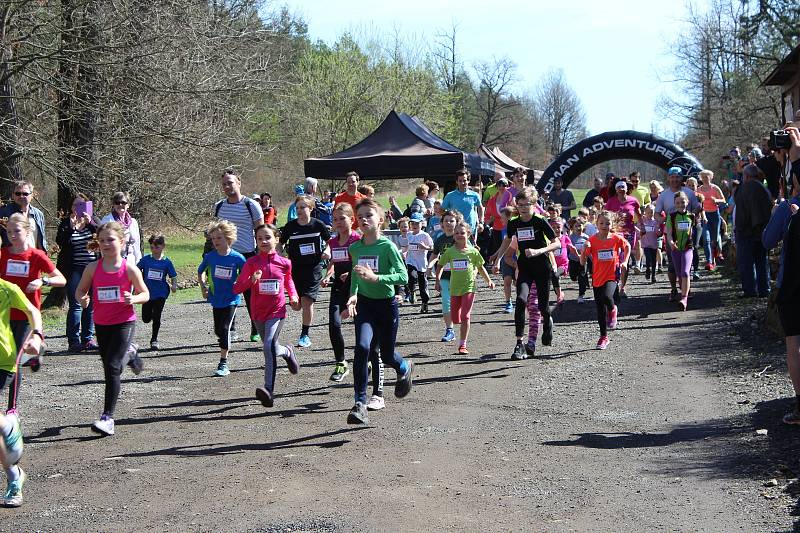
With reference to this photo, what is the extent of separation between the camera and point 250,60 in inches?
850

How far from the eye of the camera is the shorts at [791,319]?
7.47 m

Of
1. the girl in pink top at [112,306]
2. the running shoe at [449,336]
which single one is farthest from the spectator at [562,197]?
the girl in pink top at [112,306]

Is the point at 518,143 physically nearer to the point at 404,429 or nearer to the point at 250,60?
the point at 250,60

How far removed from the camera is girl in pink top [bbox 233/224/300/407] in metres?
8.93

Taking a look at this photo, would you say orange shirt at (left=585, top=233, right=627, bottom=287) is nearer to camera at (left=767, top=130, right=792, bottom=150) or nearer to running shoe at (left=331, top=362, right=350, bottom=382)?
running shoe at (left=331, top=362, right=350, bottom=382)

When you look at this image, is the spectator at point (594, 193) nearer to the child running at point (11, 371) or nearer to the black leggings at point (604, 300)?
the black leggings at point (604, 300)

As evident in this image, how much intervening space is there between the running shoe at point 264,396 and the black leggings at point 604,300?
522 centimetres

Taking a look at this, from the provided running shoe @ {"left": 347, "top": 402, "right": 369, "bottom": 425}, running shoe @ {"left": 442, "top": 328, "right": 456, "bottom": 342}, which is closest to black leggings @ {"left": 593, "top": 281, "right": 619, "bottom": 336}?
running shoe @ {"left": 442, "top": 328, "right": 456, "bottom": 342}

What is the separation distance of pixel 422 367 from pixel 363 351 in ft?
10.3

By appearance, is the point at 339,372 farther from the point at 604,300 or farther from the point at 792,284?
the point at 792,284

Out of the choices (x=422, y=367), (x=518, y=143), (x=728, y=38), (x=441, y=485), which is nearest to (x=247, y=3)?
(x=422, y=367)

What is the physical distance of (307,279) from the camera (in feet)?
38.8

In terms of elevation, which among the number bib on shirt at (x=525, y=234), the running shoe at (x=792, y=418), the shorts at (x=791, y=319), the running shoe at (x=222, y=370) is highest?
the number bib on shirt at (x=525, y=234)

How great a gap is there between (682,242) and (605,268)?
353cm
